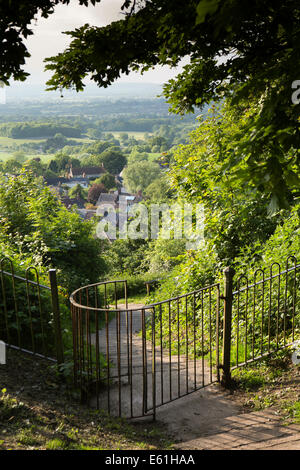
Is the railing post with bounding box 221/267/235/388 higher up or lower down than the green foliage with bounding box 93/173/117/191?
higher up

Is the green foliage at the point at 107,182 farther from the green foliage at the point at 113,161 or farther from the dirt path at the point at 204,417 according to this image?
the dirt path at the point at 204,417

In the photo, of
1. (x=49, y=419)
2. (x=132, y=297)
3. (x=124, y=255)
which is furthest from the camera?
(x=124, y=255)

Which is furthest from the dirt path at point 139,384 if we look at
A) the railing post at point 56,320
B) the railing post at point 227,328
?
the railing post at point 56,320

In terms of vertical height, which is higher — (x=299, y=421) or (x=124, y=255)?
(x=299, y=421)

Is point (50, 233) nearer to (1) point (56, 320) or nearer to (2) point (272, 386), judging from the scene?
(1) point (56, 320)

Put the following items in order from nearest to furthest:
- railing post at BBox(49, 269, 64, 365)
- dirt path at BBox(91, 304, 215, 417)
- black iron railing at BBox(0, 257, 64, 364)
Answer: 1. dirt path at BBox(91, 304, 215, 417)
2. railing post at BBox(49, 269, 64, 365)
3. black iron railing at BBox(0, 257, 64, 364)

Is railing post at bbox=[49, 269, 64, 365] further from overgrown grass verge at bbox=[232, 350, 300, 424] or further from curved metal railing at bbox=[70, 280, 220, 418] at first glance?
overgrown grass verge at bbox=[232, 350, 300, 424]

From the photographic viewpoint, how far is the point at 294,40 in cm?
351

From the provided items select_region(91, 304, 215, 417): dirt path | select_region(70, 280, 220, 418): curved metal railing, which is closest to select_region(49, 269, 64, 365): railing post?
select_region(70, 280, 220, 418): curved metal railing

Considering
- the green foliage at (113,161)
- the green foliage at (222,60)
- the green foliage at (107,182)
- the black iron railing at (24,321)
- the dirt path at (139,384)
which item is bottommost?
the green foliage at (107,182)

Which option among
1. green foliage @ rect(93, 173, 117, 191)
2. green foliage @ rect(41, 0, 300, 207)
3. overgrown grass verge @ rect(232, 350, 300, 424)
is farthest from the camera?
green foliage @ rect(93, 173, 117, 191)
